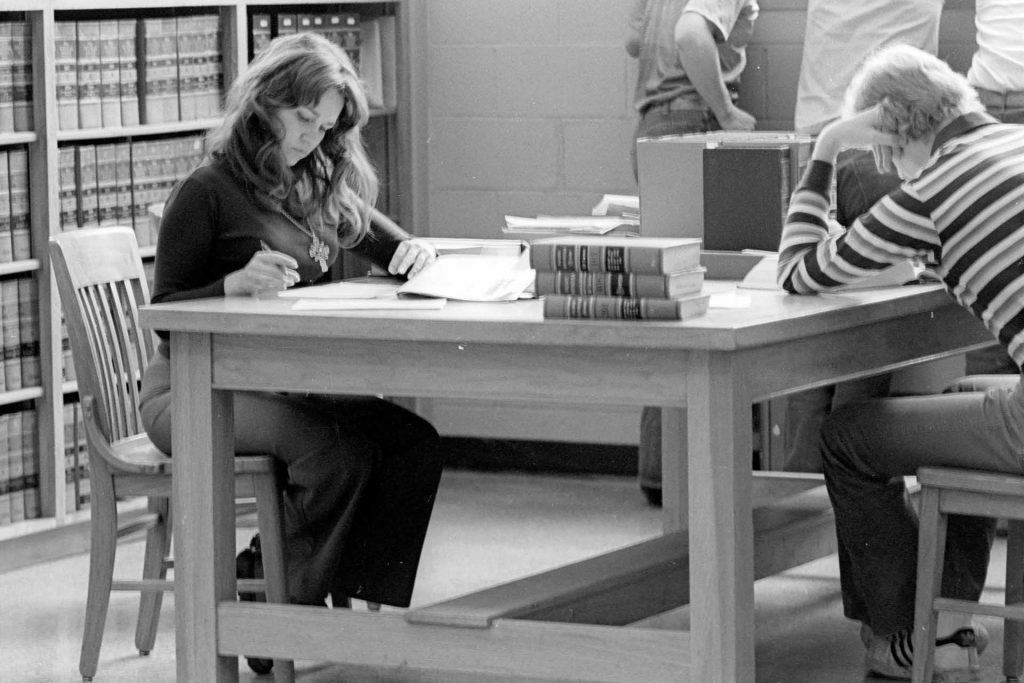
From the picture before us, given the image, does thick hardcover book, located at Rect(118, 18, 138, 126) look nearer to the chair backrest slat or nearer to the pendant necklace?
the chair backrest slat

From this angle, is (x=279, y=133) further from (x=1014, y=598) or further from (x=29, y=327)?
(x=1014, y=598)

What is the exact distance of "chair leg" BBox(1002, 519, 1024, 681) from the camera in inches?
133

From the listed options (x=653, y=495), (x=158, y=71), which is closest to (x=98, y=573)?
(x=158, y=71)

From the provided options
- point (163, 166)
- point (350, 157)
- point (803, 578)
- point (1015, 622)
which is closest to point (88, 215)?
point (163, 166)

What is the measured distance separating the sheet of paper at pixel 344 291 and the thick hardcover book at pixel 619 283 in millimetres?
440

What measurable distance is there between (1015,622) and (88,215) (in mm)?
2521

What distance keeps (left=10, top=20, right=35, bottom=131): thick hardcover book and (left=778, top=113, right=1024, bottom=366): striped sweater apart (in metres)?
2.17

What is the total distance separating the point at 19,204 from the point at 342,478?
1.53 metres

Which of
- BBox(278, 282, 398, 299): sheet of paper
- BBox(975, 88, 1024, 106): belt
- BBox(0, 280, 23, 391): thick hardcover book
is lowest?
BBox(0, 280, 23, 391): thick hardcover book

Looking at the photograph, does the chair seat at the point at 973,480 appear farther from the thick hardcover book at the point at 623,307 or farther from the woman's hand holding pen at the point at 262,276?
the woman's hand holding pen at the point at 262,276

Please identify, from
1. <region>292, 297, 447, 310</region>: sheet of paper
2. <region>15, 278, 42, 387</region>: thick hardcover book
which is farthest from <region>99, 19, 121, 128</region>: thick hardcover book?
<region>292, 297, 447, 310</region>: sheet of paper

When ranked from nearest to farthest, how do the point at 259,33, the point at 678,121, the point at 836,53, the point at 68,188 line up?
the point at 68,188
the point at 836,53
the point at 678,121
the point at 259,33

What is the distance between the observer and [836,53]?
15.1ft

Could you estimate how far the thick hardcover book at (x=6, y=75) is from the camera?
4.25 meters
